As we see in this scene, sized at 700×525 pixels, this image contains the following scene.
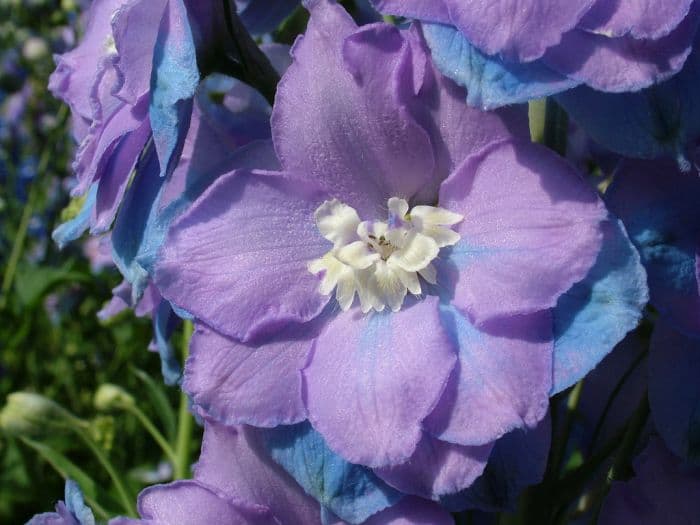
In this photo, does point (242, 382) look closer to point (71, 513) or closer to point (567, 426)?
point (71, 513)

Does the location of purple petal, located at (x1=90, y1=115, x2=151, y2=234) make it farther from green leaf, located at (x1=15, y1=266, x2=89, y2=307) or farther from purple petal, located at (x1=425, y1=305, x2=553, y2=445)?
green leaf, located at (x1=15, y1=266, x2=89, y2=307)

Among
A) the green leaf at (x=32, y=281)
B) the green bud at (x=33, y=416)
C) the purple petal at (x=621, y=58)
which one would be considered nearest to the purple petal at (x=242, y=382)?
the purple petal at (x=621, y=58)

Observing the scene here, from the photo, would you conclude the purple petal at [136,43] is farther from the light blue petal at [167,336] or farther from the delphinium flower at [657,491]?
the delphinium flower at [657,491]

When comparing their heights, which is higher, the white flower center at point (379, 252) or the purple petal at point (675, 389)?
the white flower center at point (379, 252)

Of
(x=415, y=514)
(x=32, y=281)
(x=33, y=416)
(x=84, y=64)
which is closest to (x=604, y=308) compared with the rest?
(x=415, y=514)

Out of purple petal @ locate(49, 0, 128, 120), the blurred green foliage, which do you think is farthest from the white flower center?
the blurred green foliage
